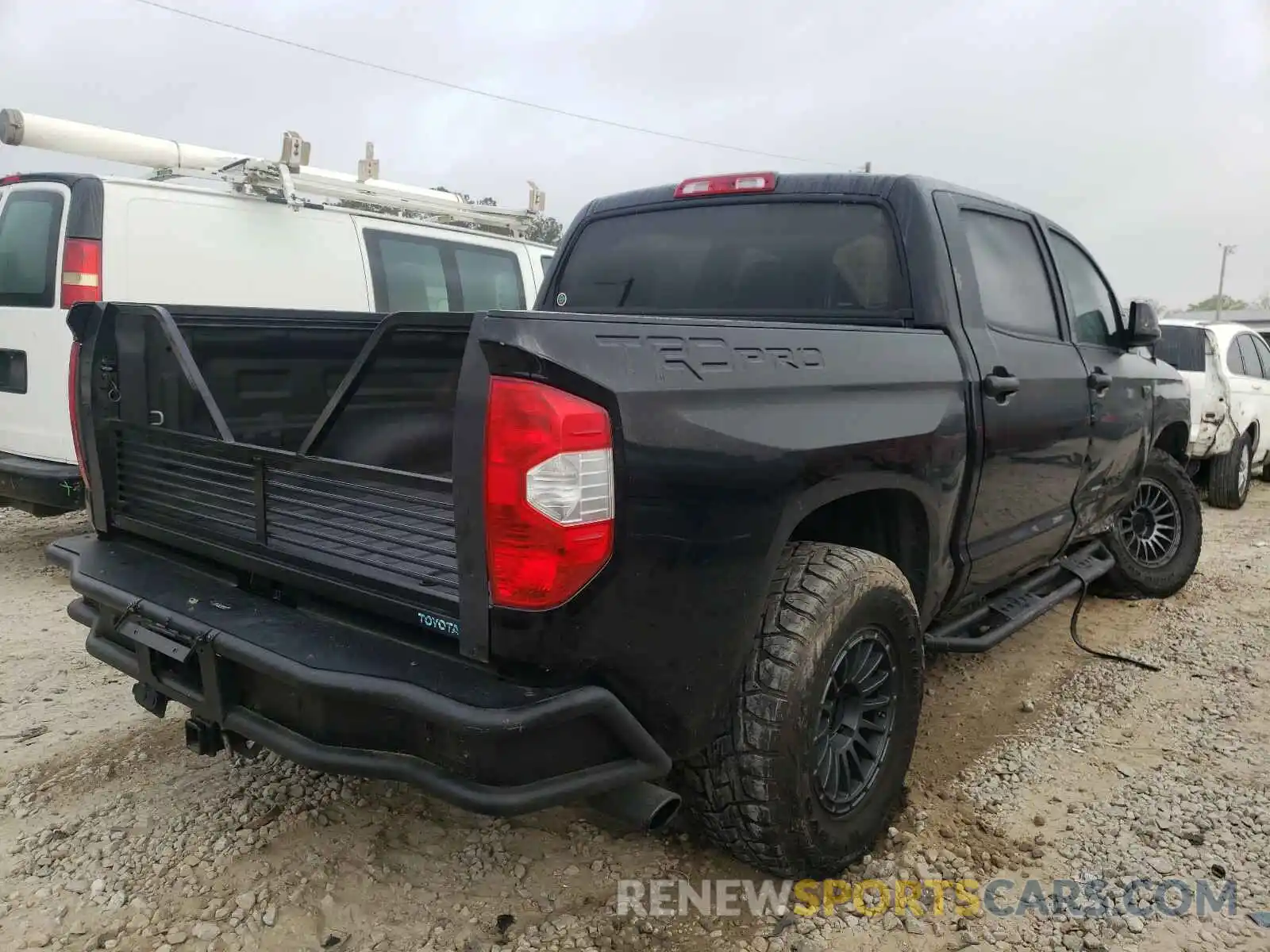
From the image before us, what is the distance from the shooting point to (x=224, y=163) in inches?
259

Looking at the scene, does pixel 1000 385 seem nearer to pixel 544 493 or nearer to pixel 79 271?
pixel 544 493

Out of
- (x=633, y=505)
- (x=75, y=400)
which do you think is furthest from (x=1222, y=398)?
(x=75, y=400)

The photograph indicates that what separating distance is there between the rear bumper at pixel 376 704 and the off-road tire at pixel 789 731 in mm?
287

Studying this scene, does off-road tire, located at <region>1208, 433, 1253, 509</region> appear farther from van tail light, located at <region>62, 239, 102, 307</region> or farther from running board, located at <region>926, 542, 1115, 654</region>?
van tail light, located at <region>62, 239, 102, 307</region>

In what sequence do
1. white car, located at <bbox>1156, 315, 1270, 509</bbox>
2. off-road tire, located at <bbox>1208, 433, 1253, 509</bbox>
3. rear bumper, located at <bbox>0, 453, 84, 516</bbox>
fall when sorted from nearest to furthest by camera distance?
rear bumper, located at <bbox>0, 453, 84, 516</bbox> → white car, located at <bbox>1156, 315, 1270, 509</bbox> → off-road tire, located at <bbox>1208, 433, 1253, 509</bbox>

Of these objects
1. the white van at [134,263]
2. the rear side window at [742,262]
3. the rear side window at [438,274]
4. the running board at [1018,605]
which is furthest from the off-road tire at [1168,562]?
the white van at [134,263]

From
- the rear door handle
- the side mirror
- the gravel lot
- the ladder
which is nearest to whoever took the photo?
the gravel lot

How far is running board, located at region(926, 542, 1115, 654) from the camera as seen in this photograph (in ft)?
10.6

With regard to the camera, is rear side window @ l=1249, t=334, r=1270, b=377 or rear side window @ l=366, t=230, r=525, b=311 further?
rear side window @ l=1249, t=334, r=1270, b=377

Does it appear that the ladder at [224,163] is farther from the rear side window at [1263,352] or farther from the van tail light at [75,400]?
the rear side window at [1263,352]

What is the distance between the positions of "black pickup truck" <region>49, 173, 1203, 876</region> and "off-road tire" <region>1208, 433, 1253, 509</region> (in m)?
5.62

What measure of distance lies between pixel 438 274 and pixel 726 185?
4.18 m

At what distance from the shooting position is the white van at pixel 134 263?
16.6 ft

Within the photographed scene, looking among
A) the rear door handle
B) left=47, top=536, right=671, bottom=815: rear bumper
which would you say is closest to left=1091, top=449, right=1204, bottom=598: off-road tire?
the rear door handle
